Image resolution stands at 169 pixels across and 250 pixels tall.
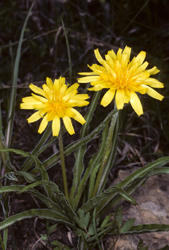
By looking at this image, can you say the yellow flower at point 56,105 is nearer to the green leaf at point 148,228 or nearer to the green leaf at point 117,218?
the green leaf at point 117,218

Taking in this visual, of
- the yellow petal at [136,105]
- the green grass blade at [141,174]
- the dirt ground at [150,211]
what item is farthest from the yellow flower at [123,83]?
the dirt ground at [150,211]

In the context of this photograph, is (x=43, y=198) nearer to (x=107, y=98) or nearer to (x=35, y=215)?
(x=35, y=215)

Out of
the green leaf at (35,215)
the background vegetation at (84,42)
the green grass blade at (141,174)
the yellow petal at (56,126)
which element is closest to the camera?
the yellow petal at (56,126)

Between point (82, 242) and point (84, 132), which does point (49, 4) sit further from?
point (82, 242)

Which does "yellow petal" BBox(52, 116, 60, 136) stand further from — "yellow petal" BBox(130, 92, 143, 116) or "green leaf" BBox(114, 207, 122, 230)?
"green leaf" BBox(114, 207, 122, 230)

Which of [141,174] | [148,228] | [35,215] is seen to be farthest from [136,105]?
[35,215]

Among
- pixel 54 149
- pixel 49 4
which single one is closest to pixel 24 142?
pixel 54 149

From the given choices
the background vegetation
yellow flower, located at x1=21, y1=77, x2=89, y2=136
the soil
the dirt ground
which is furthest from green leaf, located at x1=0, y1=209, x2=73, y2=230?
the background vegetation

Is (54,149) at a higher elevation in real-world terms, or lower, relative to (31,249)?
higher
